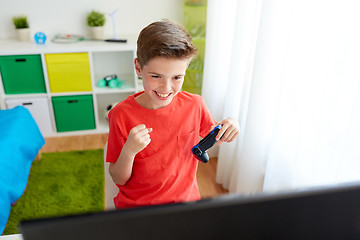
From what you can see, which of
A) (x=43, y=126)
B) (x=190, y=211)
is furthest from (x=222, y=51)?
(x=190, y=211)

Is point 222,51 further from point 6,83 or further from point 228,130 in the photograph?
point 6,83

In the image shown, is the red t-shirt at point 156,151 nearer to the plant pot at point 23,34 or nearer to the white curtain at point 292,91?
the white curtain at point 292,91

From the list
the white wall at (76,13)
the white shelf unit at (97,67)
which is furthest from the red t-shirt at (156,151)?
the white wall at (76,13)

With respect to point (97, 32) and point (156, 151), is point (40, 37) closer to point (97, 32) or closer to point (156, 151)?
point (97, 32)

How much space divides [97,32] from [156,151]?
203cm

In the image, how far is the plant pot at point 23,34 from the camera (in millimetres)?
2781

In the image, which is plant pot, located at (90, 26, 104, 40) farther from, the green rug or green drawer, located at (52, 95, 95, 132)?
the green rug

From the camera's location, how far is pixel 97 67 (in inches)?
124

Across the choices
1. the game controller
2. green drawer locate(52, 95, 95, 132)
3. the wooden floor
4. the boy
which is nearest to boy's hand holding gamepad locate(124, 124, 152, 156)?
the boy

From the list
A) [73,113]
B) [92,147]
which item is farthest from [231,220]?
[73,113]

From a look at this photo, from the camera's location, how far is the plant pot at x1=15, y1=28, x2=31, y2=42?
278cm

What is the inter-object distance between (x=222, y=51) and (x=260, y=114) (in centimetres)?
70

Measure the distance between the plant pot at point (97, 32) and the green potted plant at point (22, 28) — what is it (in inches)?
→ 20.9

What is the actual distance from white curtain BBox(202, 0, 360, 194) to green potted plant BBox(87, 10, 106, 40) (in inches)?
43.4
